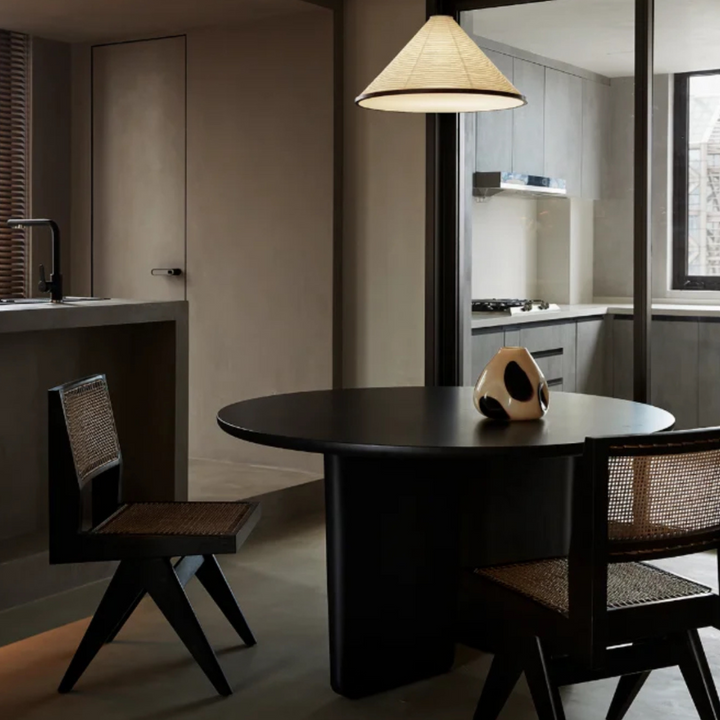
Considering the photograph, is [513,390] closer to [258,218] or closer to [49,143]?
[258,218]

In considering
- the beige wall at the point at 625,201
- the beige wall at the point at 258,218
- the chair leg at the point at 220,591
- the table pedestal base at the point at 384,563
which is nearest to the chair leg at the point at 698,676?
the table pedestal base at the point at 384,563

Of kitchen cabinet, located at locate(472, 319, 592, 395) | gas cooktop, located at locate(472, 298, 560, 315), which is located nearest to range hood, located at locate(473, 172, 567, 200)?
gas cooktop, located at locate(472, 298, 560, 315)

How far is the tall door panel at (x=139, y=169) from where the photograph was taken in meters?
5.98

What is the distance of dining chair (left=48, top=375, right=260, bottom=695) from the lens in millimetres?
3053

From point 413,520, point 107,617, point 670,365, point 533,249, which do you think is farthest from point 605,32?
point 107,617

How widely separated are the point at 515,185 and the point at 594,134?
1.35 feet

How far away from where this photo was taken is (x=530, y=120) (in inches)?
198

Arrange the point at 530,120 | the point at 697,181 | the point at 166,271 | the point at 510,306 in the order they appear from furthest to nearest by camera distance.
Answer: the point at 166,271
the point at 510,306
the point at 530,120
the point at 697,181

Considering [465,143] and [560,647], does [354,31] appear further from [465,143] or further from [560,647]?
[560,647]

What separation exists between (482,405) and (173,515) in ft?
3.26

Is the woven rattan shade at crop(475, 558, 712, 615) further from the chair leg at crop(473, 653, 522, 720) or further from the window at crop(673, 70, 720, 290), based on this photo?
the window at crop(673, 70, 720, 290)

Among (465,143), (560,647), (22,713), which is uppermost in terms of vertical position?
(465,143)

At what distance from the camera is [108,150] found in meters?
6.24

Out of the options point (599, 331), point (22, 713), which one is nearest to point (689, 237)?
point (599, 331)
